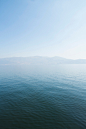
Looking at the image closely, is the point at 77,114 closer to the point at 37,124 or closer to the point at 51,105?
the point at 51,105

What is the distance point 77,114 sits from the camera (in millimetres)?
20297

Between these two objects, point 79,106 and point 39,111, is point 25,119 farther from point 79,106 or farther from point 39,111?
point 79,106

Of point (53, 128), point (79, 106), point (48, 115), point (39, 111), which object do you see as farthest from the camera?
point (79, 106)

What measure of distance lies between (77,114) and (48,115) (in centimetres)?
847

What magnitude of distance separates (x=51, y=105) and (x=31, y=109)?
277 inches

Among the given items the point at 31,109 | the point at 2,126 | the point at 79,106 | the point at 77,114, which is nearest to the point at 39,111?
the point at 31,109

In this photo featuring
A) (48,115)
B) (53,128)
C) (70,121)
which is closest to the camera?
(53,128)

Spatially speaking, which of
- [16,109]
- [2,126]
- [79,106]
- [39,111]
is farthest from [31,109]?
[79,106]

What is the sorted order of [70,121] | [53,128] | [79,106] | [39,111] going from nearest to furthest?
1. [53,128]
2. [70,121]
3. [39,111]
4. [79,106]

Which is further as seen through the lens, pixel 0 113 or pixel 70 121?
pixel 0 113

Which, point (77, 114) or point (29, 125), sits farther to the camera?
point (77, 114)

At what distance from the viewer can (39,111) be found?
70.2ft

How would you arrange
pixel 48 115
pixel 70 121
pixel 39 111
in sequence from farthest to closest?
pixel 39 111 → pixel 48 115 → pixel 70 121

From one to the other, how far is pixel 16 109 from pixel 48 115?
10.3 metres
